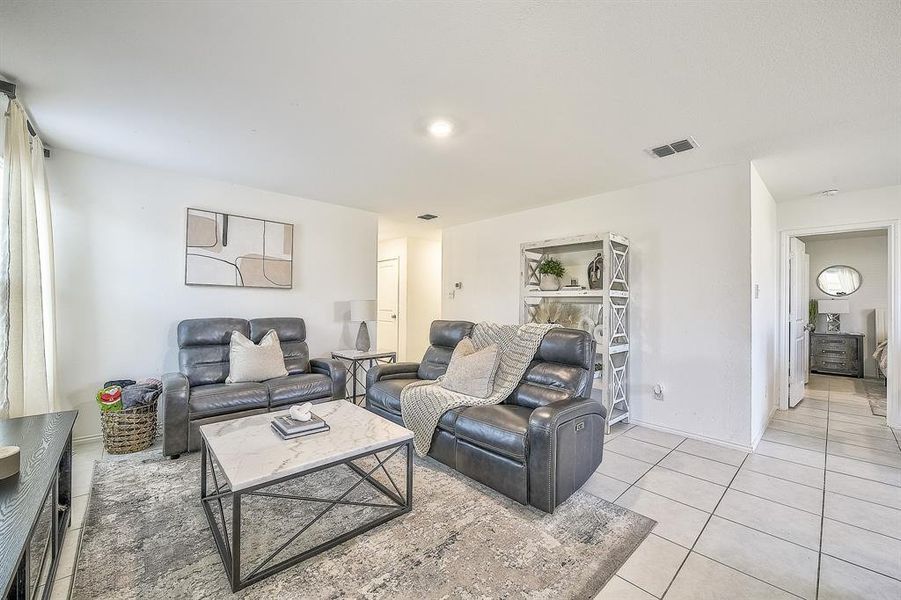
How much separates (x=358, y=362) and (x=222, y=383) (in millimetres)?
1466

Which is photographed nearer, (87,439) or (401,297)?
(87,439)

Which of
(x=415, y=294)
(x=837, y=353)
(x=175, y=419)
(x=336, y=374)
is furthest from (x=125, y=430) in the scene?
(x=837, y=353)

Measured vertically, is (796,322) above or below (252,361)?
above

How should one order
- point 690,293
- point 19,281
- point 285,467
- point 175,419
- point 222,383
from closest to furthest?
point 285,467 < point 19,281 < point 175,419 < point 222,383 < point 690,293

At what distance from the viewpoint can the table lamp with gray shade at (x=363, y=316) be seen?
4.44 metres

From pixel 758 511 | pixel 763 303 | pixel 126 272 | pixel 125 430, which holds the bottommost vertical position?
pixel 758 511

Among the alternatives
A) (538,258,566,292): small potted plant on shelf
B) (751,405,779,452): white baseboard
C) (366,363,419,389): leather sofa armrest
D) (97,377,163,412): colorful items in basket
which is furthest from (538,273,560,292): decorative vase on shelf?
(97,377,163,412): colorful items in basket

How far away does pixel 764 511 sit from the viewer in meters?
2.17

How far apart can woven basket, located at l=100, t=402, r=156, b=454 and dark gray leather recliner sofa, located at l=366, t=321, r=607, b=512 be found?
1.74 meters

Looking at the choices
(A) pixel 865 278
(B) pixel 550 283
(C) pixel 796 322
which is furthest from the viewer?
(A) pixel 865 278

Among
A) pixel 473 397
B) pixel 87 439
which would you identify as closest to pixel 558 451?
pixel 473 397

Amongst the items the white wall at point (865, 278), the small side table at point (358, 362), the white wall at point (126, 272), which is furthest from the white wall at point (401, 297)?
the white wall at point (865, 278)

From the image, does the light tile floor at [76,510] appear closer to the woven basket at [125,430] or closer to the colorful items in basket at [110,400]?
the woven basket at [125,430]

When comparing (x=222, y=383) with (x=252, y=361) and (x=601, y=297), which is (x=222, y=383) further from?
(x=601, y=297)
